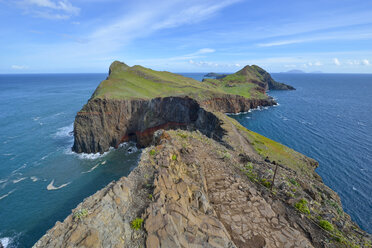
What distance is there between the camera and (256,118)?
95.1 m

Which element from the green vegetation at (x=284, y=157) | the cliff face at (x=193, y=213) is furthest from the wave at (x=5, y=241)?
the green vegetation at (x=284, y=157)

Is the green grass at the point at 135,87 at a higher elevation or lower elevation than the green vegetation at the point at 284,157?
higher

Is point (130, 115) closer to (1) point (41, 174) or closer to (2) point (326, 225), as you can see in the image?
(1) point (41, 174)

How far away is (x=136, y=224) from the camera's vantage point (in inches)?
417

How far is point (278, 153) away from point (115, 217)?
4221 cm

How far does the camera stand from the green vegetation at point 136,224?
10.5 meters

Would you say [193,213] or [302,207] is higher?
[193,213]

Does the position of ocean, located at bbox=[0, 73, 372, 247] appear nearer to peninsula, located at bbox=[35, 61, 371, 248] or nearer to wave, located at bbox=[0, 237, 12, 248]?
wave, located at bbox=[0, 237, 12, 248]

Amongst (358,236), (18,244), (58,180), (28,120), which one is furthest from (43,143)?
(358,236)

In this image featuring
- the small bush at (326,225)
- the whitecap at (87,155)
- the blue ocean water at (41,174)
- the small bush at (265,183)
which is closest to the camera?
the small bush at (326,225)

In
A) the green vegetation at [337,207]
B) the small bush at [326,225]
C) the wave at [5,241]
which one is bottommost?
the wave at [5,241]

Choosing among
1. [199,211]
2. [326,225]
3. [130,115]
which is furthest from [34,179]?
[326,225]

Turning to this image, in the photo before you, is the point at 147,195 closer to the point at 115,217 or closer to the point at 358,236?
the point at 115,217

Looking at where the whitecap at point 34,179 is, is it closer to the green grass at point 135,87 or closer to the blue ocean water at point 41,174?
the blue ocean water at point 41,174
